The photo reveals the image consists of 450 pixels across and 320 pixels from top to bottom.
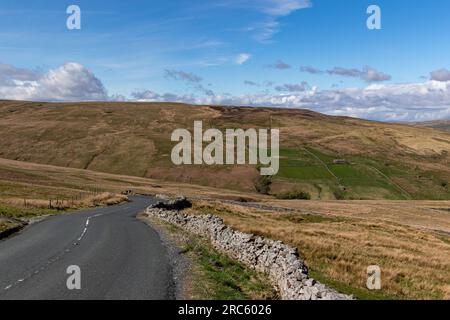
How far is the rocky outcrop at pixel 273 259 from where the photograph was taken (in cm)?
1632

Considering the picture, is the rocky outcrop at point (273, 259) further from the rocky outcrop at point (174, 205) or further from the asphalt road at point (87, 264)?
the rocky outcrop at point (174, 205)

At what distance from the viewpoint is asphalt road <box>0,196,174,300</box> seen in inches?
672

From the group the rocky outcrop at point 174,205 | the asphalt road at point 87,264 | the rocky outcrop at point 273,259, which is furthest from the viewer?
the rocky outcrop at point 174,205

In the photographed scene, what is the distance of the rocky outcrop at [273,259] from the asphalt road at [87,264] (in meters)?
4.18

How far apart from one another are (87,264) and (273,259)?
9.23 meters

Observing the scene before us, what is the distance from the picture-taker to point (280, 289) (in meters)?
19.4

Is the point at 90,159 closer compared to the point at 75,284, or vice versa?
the point at 75,284

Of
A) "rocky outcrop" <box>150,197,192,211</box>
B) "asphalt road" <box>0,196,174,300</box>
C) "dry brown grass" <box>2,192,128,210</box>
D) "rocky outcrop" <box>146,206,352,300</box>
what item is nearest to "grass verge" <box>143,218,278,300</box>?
"rocky outcrop" <box>146,206,352,300</box>

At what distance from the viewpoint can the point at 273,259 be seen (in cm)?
2244

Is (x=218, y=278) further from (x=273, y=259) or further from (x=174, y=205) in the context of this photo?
(x=174, y=205)

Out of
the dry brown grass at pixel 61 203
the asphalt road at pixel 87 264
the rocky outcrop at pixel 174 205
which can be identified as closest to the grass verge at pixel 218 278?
the asphalt road at pixel 87 264
